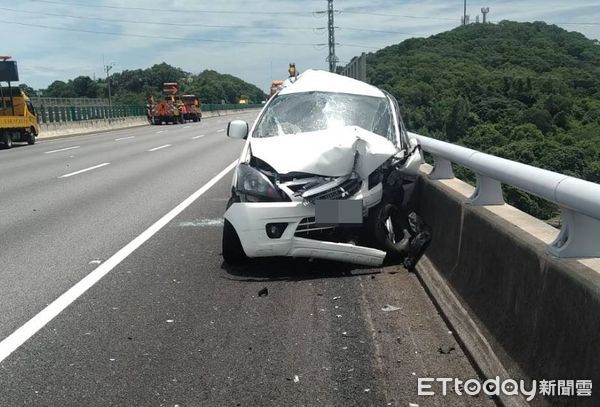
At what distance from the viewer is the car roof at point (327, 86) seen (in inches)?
287

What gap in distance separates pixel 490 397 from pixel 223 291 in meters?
2.73

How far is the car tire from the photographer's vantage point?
593cm

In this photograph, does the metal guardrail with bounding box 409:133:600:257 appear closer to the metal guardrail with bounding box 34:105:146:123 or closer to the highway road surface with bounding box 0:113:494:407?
the highway road surface with bounding box 0:113:494:407

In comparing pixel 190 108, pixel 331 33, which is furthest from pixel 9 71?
pixel 331 33

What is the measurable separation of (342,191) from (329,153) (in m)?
0.37

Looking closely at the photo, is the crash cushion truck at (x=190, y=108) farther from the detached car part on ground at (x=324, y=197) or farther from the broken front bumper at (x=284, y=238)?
the broken front bumper at (x=284, y=238)

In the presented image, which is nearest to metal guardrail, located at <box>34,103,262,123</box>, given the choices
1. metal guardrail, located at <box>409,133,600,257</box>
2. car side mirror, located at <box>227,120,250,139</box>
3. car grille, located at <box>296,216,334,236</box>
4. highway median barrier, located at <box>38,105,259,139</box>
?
highway median barrier, located at <box>38,105,259,139</box>

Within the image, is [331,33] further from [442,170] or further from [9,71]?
[442,170]

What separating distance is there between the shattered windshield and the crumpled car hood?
2.07ft

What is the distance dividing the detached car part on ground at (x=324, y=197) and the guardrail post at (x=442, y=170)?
0.34 meters

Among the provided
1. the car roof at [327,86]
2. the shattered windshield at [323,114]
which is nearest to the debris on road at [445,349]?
the shattered windshield at [323,114]

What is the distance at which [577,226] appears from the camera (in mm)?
3135

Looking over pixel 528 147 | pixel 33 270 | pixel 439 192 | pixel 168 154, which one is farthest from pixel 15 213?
pixel 528 147

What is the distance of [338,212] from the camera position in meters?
5.56
